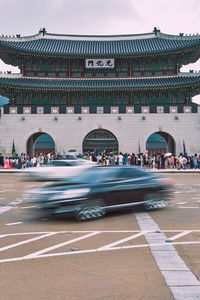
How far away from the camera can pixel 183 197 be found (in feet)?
40.7

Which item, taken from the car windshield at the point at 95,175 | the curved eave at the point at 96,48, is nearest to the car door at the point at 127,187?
the car windshield at the point at 95,175

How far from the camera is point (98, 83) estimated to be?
109 feet

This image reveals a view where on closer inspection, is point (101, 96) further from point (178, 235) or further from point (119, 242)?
point (119, 242)

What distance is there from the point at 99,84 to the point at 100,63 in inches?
123

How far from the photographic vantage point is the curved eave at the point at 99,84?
104 feet

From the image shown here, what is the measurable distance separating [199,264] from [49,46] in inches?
1367

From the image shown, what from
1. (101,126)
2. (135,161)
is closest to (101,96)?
(101,126)

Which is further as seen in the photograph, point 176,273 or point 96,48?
point 96,48

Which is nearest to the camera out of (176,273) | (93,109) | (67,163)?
(176,273)

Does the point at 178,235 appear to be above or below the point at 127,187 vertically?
below

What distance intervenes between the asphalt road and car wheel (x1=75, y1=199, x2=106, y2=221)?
222 mm

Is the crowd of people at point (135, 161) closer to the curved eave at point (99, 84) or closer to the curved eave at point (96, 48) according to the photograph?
the curved eave at point (99, 84)

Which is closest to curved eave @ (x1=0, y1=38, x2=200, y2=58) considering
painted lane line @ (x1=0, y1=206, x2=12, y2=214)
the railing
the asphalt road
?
the railing

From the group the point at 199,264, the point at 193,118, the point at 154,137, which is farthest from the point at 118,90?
the point at 199,264
